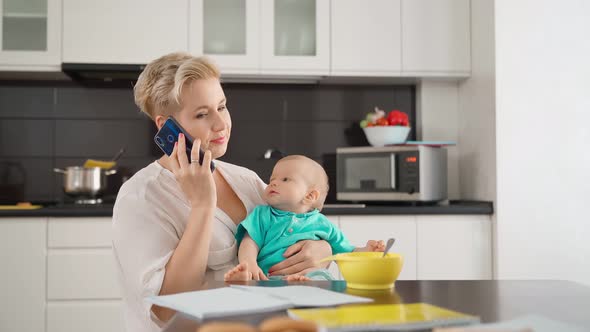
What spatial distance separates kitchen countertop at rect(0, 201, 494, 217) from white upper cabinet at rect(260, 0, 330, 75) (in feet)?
2.56

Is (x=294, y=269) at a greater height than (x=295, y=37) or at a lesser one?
lesser

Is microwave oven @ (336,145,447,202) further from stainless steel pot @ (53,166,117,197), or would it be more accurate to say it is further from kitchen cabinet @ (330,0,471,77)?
stainless steel pot @ (53,166,117,197)

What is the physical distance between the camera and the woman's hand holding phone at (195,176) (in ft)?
5.04

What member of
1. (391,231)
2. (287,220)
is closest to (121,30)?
(391,231)

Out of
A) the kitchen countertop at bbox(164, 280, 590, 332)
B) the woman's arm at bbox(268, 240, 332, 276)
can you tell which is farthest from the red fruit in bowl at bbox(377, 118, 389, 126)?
the kitchen countertop at bbox(164, 280, 590, 332)

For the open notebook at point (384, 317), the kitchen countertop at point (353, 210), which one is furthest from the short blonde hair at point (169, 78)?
the kitchen countertop at point (353, 210)

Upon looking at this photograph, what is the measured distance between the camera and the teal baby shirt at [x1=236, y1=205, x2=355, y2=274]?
1.73 m

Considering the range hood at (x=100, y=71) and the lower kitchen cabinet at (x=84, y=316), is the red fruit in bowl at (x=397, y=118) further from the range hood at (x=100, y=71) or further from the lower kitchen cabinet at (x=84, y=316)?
the lower kitchen cabinet at (x=84, y=316)

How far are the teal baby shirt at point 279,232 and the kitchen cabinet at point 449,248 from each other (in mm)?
1446

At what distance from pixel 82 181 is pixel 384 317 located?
2.75 metres

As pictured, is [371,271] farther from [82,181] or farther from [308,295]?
[82,181]

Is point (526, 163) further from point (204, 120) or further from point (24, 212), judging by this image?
point (24, 212)

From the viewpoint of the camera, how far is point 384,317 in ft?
2.95

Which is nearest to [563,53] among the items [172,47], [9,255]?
[172,47]
